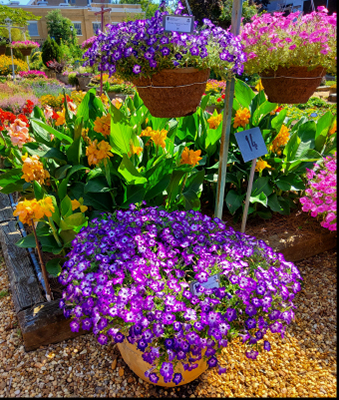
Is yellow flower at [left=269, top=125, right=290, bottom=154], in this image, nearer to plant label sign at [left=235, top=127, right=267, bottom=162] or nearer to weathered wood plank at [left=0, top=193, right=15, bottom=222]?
plant label sign at [left=235, top=127, right=267, bottom=162]

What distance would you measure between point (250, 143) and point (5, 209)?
2.17 metres

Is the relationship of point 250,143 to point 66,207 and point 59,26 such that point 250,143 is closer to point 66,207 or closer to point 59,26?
point 66,207

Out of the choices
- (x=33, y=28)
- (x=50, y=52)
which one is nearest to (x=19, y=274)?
(x=50, y=52)

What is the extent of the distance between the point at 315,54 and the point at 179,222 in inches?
41.1

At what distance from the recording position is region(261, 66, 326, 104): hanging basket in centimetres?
167

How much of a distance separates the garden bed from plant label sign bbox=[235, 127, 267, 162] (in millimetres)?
664

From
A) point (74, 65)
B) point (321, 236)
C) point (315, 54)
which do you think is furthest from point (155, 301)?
point (74, 65)

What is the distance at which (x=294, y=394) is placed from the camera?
1.38 metres

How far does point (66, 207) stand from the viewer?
176 centimetres

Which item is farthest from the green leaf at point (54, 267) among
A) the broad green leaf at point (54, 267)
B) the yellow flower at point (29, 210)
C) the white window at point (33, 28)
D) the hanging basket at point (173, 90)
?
the white window at point (33, 28)

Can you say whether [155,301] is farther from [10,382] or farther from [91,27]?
[91,27]

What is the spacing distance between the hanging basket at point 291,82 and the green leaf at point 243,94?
0.61 meters

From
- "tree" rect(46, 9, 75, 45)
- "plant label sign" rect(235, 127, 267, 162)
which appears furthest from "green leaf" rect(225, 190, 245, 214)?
"tree" rect(46, 9, 75, 45)

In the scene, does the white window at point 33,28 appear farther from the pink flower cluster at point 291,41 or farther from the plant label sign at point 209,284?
the plant label sign at point 209,284
